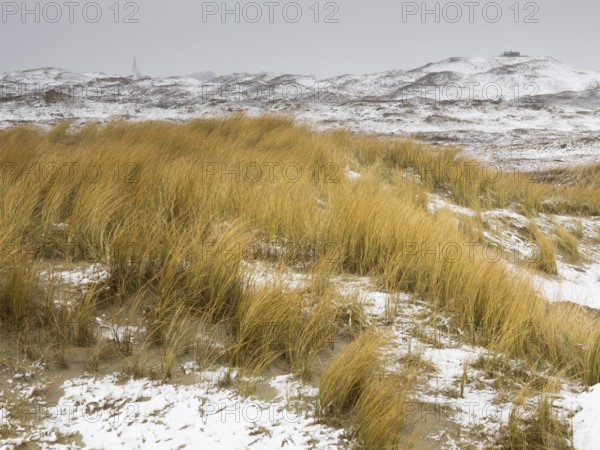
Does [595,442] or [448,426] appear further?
[448,426]

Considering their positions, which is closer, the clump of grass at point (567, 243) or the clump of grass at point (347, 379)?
the clump of grass at point (347, 379)

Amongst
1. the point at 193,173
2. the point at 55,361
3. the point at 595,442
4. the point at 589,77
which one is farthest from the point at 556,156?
the point at 589,77

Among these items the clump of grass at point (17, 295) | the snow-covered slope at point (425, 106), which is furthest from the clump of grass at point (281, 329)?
the snow-covered slope at point (425, 106)

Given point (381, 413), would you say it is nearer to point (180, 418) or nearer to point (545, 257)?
point (180, 418)

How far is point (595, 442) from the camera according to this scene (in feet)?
4.79

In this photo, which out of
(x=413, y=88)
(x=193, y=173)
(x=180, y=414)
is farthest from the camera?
(x=413, y=88)

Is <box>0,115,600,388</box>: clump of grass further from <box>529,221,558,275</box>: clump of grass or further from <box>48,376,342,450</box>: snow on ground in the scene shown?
<box>48,376,342,450</box>: snow on ground

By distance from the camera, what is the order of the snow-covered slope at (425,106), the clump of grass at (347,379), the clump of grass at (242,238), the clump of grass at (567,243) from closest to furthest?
the clump of grass at (347,379), the clump of grass at (242,238), the clump of grass at (567,243), the snow-covered slope at (425,106)

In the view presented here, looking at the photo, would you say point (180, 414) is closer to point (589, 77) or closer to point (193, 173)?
point (193, 173)

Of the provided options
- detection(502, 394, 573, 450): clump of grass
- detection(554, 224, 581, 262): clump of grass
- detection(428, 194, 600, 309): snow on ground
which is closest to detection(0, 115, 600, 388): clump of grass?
detection(428, 194, 600, 309): snow on ground

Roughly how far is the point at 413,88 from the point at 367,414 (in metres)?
23.9

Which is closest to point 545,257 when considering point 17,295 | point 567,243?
point 567,243

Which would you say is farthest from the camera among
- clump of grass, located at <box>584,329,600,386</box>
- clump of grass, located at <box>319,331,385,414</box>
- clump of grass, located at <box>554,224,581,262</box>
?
clump of grass, located at <box>554,224,581,262</box>

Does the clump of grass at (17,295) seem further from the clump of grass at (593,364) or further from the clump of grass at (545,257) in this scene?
the clump of grass at (545,257)
